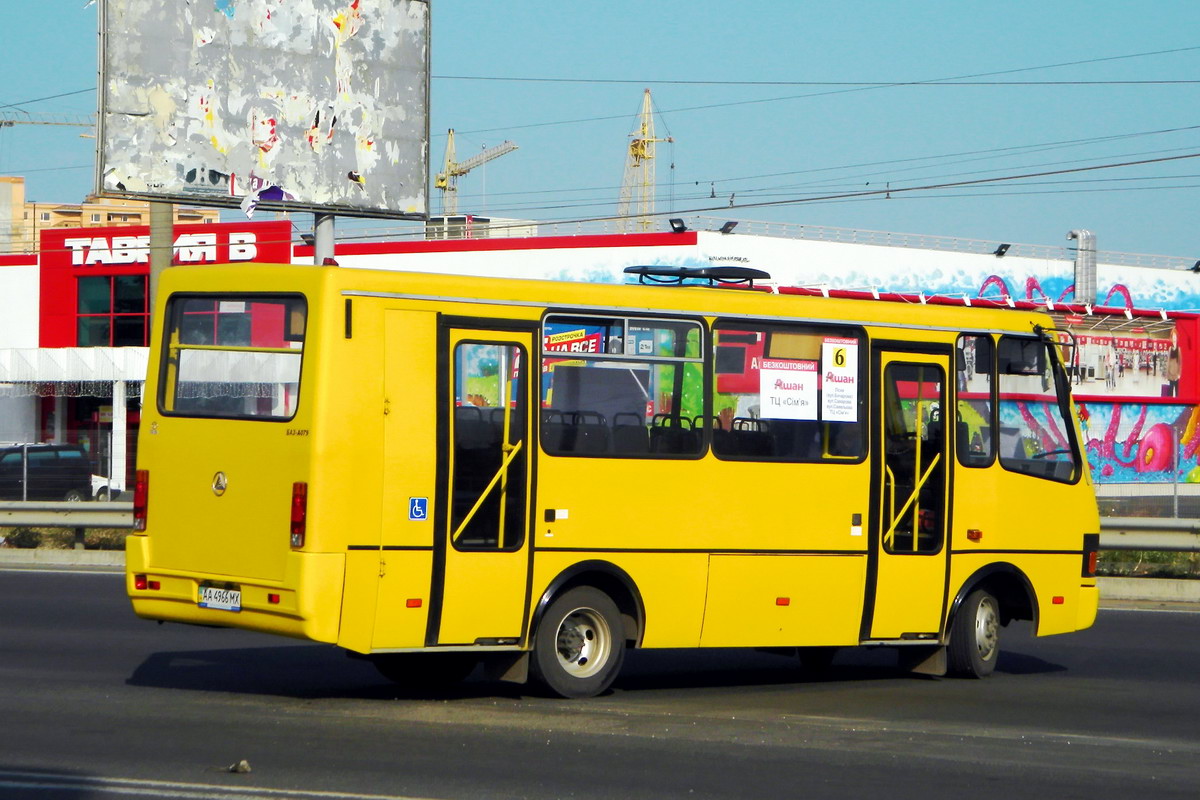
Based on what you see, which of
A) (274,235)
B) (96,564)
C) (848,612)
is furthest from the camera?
(274,235)

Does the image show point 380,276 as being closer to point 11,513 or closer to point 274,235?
point 11,513

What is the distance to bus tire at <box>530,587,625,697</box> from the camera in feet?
34.9

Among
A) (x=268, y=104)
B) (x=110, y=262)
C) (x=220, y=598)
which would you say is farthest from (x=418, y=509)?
(x=110, y=262)

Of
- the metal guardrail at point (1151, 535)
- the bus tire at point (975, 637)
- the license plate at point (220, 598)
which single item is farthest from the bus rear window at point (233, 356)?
the metal guardrail at point (1151, 535)

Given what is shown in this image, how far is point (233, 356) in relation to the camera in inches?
408

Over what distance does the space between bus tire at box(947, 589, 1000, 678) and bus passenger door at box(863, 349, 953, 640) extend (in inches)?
10.2

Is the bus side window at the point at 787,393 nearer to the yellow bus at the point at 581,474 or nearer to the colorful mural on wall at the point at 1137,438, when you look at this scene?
the yellow bus at the point at 581,474

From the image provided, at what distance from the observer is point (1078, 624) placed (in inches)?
520

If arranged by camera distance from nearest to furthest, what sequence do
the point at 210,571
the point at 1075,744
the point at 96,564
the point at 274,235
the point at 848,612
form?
the point at 1075,744
the point at 210,571
the point at 848,612
the point at 96,564
the point at 274,235

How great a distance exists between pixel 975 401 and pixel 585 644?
3987 millimetres

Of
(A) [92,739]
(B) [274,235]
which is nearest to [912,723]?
(A) [92,739]

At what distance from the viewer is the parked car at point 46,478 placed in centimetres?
2819

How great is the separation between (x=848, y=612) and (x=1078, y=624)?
8.18ft

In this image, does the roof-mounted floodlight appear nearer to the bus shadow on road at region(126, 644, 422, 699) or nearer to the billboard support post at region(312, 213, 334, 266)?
the bus shadow on road at region(126, 644, 422, 699)
